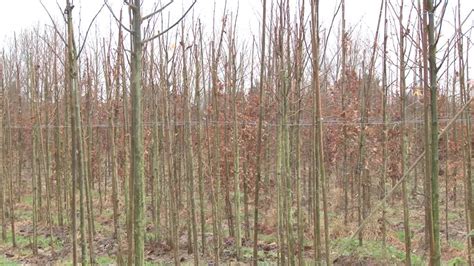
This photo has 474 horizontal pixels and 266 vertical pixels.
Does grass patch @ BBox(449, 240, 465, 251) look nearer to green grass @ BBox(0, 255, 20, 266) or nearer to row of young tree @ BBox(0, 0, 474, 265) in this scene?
row of young tree @ BBox(0, 0, 474, 265)

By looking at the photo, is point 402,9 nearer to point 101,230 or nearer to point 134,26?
point 134,26

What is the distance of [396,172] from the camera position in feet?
28.9

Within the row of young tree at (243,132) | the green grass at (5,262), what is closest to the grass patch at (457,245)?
the row of young tree at (243,132)

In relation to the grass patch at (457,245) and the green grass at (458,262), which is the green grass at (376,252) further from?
the grass patch at (457,245)

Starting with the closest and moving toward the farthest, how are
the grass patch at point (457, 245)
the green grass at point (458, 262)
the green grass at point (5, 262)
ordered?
the green grass at point (458, 262) < the green grass at point (5, 262) < the grass patch at point (457, 245)

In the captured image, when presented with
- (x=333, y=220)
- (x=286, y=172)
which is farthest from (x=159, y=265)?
(x=333, y=220)

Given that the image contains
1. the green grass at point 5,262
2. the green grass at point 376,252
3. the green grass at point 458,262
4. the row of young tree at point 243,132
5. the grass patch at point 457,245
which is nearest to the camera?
the row of young tree at point 243,132

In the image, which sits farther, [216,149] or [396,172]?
[396,172]

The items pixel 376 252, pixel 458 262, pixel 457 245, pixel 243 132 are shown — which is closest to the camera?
pixel 458 262

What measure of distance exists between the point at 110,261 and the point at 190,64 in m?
3.40

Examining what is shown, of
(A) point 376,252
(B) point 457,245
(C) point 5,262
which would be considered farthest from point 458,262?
(C) point 5,262

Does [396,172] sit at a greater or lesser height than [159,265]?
greater

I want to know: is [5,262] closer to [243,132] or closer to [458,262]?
[243,132]

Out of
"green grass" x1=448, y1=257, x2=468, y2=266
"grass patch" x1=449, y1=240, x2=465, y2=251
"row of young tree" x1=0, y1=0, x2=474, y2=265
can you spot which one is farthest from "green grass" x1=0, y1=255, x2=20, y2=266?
"grass patch" x1=449, y1=240, x2=465, y2=251
